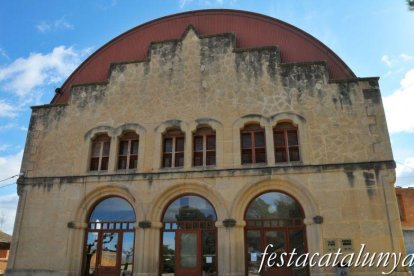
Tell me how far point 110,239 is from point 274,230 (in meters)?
6.67

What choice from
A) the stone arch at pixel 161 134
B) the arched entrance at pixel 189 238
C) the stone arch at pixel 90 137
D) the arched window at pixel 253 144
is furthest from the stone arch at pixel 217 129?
the stone arch at pixel 90 137

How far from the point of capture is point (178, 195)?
1479 cm

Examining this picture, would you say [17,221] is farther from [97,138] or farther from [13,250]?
[97,138]

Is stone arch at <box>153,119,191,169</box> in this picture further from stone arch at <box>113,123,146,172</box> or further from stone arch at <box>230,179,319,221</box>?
stone arch at <box>230,179,319,221</box>

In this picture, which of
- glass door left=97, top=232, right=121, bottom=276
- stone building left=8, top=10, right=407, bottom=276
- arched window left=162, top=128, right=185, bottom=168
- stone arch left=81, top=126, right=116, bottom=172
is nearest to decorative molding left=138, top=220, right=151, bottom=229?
stone building left=8, top=10, right=407, bottom=276

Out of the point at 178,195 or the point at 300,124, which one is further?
the point at 178,195

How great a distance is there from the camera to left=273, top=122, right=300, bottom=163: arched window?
47.8 feet

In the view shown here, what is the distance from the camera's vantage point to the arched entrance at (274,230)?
43.8 feet

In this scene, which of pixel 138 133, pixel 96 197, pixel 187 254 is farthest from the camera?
pixel 138 133

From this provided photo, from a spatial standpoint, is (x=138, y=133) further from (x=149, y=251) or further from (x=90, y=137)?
(x=149, y=251)

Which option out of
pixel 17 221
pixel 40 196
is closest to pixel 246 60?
pixel 40 196

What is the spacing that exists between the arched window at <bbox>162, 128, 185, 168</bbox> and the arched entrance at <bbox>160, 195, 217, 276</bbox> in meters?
1.55

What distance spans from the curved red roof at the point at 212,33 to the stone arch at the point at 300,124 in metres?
2.76

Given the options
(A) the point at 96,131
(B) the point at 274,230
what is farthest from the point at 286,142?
(A) the point at 96,131
